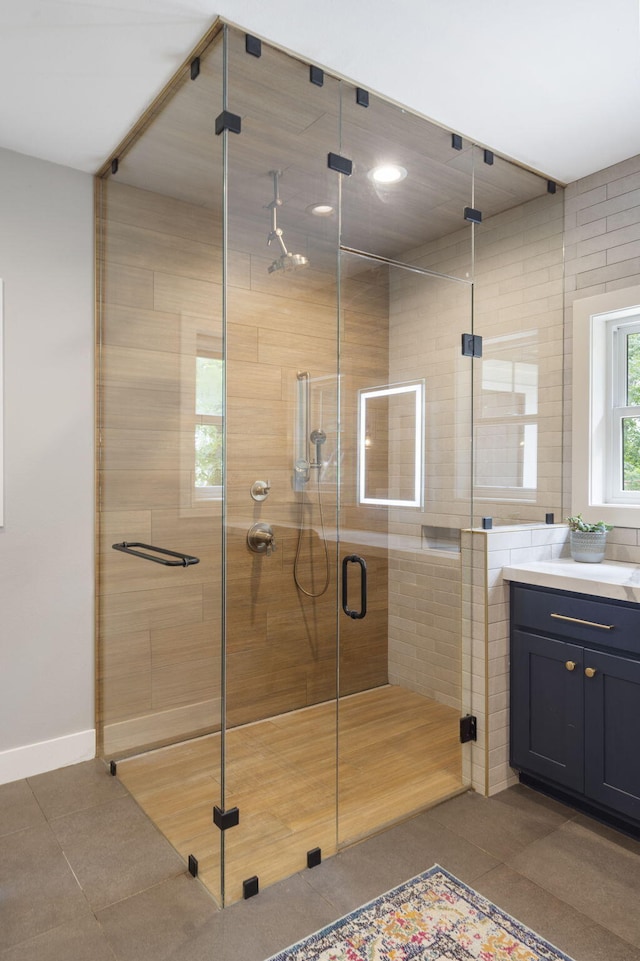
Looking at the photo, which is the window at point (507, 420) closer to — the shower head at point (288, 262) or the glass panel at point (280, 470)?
the glass panel at point (280, 470)

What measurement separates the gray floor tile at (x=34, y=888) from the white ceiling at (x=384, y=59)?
110 inches

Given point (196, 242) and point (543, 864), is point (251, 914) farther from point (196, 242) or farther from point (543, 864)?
point (196, 242)

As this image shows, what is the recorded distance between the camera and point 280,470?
1.99 metres

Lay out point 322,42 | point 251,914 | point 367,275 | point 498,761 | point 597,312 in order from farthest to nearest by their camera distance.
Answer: point 597,312
point 498,761
point 367,275
point 322,42
point 251,914

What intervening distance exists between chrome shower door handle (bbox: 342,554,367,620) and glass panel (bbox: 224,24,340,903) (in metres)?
0.05

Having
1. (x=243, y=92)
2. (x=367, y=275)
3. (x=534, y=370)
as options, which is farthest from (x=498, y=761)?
(x=243, y=92)

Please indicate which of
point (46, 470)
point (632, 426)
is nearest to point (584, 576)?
point (632, 426)

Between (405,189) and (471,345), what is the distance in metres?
0.70

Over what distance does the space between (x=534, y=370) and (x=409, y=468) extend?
101 centimetres

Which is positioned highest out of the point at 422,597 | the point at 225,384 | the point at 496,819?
the point at 225,384

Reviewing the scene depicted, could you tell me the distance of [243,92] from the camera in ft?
6.34

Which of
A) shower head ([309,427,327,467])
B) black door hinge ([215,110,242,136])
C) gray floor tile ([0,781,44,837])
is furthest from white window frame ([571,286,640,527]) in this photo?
gray floor tile ([0,781,44,837])

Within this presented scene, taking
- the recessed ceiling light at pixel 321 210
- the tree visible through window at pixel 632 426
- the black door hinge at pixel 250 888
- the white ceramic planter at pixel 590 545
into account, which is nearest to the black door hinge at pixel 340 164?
the recessed ceiling light at pixel 321 210

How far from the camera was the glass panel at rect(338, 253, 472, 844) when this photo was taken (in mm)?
2150
